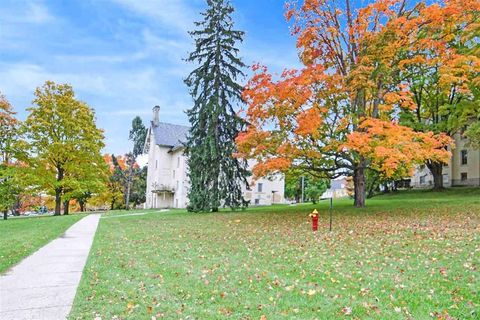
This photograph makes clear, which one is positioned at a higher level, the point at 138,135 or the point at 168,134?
the point at 138,135

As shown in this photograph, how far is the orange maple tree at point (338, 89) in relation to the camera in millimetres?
15665

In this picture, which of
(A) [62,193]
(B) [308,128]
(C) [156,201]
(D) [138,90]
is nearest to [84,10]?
(D) [138,90]

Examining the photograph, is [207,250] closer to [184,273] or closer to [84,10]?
[184,273]

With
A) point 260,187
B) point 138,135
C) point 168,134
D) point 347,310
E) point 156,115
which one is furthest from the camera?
point 138,135

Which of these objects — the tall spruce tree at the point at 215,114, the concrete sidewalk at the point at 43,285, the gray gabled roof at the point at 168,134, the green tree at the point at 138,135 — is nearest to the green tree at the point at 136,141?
the green tree at the point at 138,135

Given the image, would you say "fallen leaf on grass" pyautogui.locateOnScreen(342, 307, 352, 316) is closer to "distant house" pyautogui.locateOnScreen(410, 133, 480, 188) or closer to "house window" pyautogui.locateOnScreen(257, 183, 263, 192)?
"distant house" pyautogui.locateOnScreen(410, 133, 480, 188)

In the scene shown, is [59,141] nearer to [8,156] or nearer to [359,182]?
[8,156]

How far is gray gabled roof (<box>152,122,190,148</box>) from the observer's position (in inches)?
1758

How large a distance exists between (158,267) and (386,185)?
36.3 metres

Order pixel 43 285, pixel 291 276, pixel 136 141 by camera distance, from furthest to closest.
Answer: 1. pixel 136 141
2. pixel 291 276
3. pixel 43 285

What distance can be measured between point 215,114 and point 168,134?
23259 mm

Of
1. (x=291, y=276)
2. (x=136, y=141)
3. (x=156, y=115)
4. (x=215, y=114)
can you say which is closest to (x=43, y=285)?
(x=291, y=276)

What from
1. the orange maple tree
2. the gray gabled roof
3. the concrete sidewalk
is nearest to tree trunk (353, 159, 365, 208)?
the orange maple tree

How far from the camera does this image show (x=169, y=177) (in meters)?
44.5
